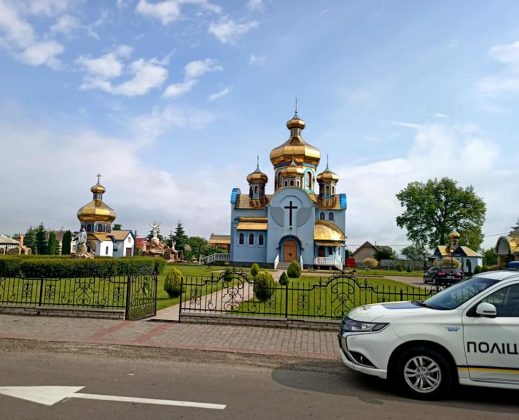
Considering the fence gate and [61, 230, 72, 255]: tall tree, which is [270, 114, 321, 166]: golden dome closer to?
[61, 230, 72, 255]: tall tree

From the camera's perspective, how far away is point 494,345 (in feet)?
16.4

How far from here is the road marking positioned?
4715 mm

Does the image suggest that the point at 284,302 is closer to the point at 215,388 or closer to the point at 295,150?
the point at 215,388

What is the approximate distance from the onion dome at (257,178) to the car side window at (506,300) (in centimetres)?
4465

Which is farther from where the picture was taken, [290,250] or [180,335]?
[290,250]

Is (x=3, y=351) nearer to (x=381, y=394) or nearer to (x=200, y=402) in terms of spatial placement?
(x=200, y=402)

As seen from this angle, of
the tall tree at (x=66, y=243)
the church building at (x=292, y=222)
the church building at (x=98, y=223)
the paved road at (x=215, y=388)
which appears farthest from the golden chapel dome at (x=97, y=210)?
the paved road at (x=215, y=388)

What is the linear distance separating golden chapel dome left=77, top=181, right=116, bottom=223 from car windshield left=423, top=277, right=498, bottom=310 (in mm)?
55254

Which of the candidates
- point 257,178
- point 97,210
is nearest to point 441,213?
point 257,178

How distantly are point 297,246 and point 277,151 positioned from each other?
13360 millimetres

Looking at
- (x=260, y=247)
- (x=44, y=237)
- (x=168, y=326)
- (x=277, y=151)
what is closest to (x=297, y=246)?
(x=260, y=247)

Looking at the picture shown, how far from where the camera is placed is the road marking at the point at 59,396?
4.71m

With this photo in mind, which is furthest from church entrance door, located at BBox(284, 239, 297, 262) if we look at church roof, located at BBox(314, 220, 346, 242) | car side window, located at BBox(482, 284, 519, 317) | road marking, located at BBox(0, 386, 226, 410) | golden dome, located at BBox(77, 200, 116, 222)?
road marking, located at BBox(0, 386, 226, 410)

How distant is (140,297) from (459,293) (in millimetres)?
7827
